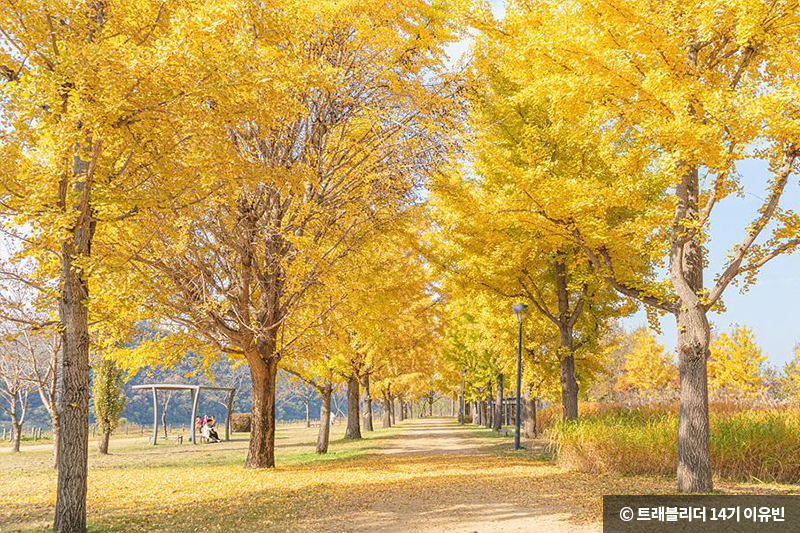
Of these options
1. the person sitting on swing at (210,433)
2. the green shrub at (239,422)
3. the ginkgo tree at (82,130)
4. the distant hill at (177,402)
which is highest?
the ginkgo tree at (82,130)

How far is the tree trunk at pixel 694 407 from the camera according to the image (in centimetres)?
823

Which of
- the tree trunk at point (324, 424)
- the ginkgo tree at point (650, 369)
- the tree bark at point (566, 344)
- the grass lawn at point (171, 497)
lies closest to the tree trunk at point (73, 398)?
the grass lawn at point (171, 497)

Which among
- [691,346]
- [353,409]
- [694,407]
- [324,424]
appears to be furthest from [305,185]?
[353,409]

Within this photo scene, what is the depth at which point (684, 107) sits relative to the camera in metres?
7.86

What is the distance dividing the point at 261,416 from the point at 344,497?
488 centimetres

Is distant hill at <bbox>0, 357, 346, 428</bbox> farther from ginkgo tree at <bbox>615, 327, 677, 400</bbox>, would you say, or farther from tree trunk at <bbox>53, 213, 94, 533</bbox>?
tree trunk at <bbox>53, 213, 94, 533</bbox>

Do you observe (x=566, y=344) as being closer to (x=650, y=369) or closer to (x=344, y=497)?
(x=344, y=497)

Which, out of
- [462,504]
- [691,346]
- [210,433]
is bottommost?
[210,433]

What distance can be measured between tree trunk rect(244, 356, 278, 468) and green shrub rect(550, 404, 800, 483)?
662 cm

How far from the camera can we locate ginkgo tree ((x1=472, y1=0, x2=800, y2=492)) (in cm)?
775

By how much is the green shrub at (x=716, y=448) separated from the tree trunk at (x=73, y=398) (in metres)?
8.51

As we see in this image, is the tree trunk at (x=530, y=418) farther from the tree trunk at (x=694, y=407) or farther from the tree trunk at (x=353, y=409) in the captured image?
the tree trunk at (x=694, y=407)

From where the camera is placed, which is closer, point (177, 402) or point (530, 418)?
point (530, 418)

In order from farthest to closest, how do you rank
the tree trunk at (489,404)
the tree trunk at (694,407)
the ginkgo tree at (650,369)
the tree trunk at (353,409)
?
the ginkgo tree at (650,369)
the tree trunk at (489,404)
the tree trunk at (353,409)
the tree trunk at (694,407)
